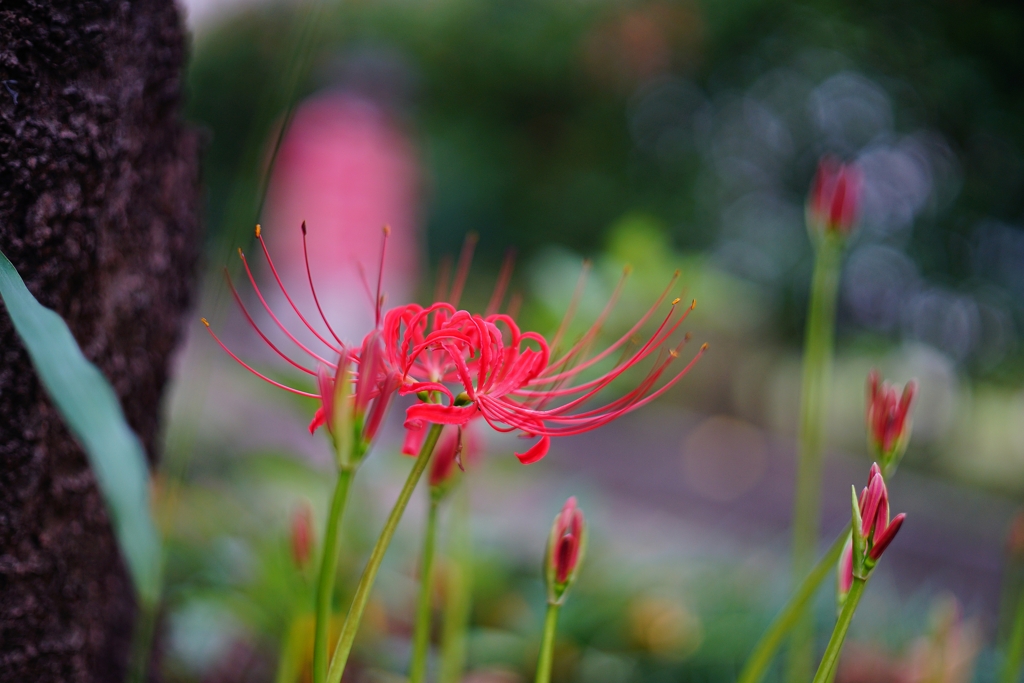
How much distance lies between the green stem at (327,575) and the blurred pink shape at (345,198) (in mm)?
3553

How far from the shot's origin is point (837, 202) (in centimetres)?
73

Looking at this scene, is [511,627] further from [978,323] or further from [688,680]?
[978,323]

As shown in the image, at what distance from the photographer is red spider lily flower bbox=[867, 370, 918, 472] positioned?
50cm

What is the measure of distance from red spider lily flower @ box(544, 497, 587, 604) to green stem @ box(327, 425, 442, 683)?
0.12 m

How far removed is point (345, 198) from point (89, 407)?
12.7 feet

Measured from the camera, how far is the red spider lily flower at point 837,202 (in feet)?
2.37

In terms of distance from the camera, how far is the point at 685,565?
139cm

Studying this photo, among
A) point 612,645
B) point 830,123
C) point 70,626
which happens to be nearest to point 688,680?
point 612,645

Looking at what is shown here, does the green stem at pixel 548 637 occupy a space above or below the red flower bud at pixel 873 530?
below

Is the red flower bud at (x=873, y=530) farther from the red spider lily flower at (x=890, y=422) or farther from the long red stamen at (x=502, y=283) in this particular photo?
the long red stamen at (x=502, y=283)

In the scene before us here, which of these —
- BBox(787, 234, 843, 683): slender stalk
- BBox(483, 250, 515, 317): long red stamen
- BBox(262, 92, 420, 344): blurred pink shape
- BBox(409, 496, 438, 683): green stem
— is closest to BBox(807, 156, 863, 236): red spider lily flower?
BBox(787, 234, 843, 683): slender stalk

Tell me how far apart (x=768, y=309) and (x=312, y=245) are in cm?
249

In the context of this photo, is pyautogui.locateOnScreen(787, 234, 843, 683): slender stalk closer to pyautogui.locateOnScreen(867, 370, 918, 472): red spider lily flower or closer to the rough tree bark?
pyautogui.locateOnScreen(867, 370, 918, 472): red spider lily flower

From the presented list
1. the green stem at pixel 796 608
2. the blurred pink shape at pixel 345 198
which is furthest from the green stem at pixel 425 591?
the blurred pink shape at pixel 345 198
